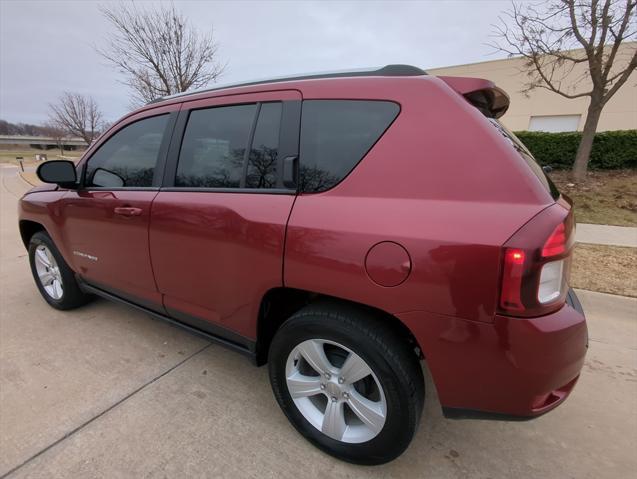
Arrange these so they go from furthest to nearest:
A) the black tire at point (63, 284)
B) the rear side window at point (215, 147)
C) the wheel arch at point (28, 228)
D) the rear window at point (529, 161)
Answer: the wheel arch at point (28, 228) → the black tire at point (63, 284) → the rear side window at point (215, 147) → the rear window at point (529, 161)

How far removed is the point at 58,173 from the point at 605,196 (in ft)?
34.3

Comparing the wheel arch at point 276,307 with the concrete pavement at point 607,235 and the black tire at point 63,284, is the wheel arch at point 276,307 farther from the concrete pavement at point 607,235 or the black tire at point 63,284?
the concrete pavement at point 607,235

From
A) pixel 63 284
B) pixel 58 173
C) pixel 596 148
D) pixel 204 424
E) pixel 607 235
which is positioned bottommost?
pixel 204 424

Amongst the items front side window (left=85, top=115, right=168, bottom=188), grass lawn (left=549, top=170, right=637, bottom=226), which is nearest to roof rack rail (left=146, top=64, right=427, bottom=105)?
front side window (left=85, top=115, right=168, bottom=188)

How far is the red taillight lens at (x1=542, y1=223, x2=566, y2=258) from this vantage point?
1336 millimetres

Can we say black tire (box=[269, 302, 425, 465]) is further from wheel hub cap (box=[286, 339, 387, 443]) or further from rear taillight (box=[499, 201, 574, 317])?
rear taillight (box=[499, 201, 574, 317])

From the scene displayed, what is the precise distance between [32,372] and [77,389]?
476 mm

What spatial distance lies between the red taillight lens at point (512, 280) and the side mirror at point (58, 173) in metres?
3.08

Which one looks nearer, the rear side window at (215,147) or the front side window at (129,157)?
the rear side window at (215,147)

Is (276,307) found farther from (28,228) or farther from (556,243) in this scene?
(28,228)

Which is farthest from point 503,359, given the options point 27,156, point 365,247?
point 27,156

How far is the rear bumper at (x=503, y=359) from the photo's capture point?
1370mm

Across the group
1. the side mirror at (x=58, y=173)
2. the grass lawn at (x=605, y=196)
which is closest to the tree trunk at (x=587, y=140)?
the grass lawn at (x=605, y=196)

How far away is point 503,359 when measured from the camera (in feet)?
4.59
